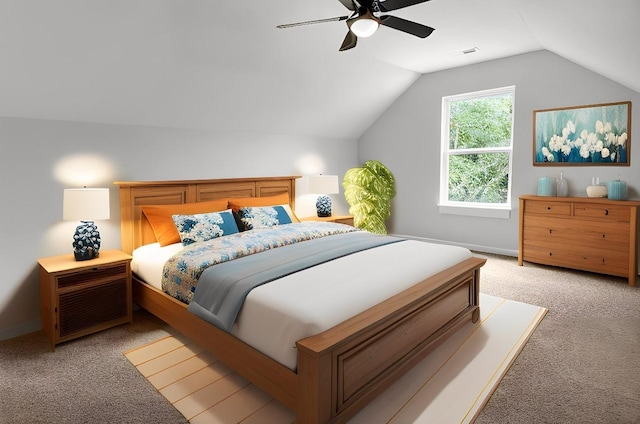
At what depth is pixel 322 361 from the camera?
1693 mm

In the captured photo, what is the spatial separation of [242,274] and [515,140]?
408cm

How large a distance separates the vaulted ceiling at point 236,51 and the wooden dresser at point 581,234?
1.30 meters

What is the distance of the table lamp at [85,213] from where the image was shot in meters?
2.90

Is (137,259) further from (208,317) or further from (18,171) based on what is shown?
Answer: (208,317)

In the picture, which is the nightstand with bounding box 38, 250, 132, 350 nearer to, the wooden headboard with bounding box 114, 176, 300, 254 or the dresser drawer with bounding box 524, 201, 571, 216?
the wooden headboard with bounding box 114, 176, 300, 254

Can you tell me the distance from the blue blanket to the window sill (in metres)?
2.79

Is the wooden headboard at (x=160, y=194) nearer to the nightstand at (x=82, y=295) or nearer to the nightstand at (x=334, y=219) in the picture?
the nightstand at (x=82, y=295)

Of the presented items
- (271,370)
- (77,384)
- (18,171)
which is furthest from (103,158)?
(271,370)

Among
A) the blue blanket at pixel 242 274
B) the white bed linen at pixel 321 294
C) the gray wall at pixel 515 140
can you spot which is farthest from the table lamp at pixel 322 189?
the white bed linen at pixel 321 294

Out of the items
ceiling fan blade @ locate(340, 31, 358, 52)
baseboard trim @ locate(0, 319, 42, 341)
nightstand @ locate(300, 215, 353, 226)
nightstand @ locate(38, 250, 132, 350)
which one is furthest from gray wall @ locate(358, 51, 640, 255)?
baseboard trim @ locate(0, 319, 42, 341)

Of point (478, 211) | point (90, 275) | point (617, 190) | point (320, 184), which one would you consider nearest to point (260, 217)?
point (320, 184)

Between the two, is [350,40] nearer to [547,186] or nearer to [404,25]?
[404,25]

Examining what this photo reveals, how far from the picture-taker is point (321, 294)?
2086mm

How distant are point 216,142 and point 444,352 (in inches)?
121
